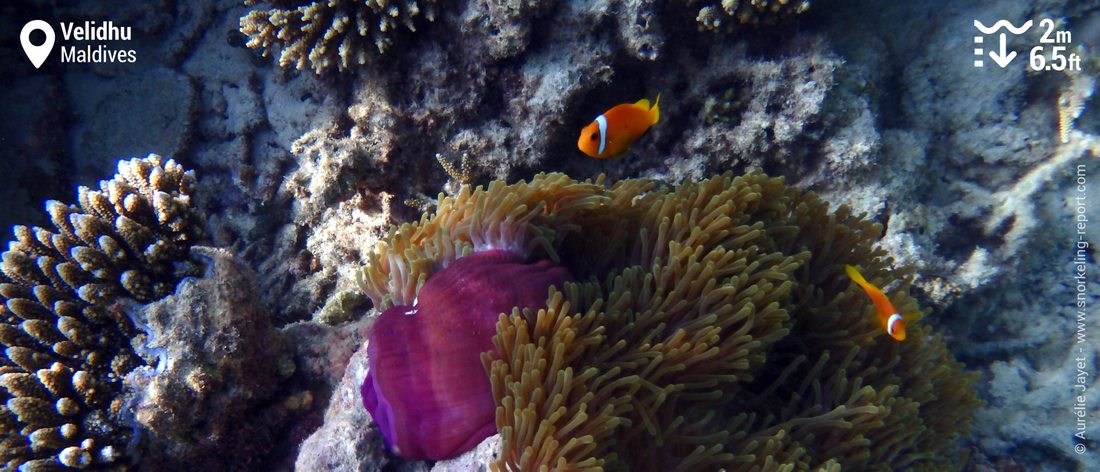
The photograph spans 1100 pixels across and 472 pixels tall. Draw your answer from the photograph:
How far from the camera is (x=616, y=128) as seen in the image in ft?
10.4

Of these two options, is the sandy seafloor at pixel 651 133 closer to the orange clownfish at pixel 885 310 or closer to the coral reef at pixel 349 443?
the coral reef at pixel 349 443

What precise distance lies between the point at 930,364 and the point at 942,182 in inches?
90.2

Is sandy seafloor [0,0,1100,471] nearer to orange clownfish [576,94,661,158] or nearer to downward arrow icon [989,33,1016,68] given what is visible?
downward arrow icon [989,33,1016,68]

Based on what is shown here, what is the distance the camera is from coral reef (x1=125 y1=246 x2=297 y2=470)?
2.63 metres

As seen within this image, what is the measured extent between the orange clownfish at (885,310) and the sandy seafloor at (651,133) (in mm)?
1498

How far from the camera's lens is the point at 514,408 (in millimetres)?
2084

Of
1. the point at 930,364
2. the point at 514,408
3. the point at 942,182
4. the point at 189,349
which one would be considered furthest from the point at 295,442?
the point at 942,182

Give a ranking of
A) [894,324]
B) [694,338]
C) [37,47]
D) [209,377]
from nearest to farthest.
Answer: [694,338]
[894,324]
[209,377]
[37,47]

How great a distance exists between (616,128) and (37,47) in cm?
550

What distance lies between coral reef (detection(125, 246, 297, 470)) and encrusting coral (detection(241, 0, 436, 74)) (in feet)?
5.66

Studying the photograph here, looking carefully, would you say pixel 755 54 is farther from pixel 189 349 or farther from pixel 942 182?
pixel 189 349

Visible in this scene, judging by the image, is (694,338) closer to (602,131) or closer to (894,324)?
(894,324)

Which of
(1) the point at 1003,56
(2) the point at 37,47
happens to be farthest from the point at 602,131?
(2) the point at 37,47

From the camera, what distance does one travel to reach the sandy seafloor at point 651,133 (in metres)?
3.88
